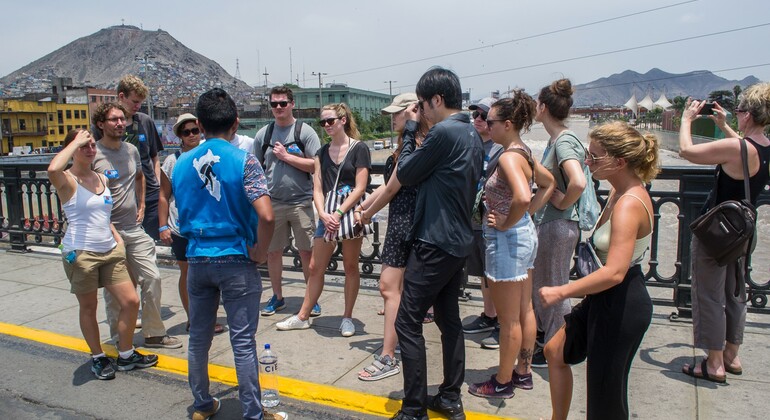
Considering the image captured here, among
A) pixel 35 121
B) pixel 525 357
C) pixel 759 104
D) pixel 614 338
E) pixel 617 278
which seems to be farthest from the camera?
pixel 35 121

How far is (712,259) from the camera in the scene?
13.4 ft

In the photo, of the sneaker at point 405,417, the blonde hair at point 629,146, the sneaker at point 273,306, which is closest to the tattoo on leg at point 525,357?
the sneaker at point 405,417

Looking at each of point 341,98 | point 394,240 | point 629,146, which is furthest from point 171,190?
point 341,98

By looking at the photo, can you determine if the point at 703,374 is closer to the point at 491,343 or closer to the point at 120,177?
the point at 491,343

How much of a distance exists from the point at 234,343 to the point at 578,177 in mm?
2486

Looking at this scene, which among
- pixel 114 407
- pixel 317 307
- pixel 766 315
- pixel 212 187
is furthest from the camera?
pixel 317 307

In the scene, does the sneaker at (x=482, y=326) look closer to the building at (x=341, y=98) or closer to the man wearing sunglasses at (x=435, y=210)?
the man wearing sunglasses at (x=435, y=210)

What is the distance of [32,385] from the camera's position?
14.7ft

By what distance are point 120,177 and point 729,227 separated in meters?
4.60

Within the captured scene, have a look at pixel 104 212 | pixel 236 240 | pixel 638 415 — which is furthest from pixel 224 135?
pixel 638 415

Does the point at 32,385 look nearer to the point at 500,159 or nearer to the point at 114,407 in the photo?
the point at 114,407

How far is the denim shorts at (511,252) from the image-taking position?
3.77 meters

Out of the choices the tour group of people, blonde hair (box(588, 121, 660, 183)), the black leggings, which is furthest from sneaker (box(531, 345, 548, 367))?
blonde hair (box(588, 121, 660, 183))

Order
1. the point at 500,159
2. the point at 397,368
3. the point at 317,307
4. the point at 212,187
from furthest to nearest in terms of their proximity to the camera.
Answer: the point at 317,307
the point at 397,368
the point at 500,159
the point at 212,187
